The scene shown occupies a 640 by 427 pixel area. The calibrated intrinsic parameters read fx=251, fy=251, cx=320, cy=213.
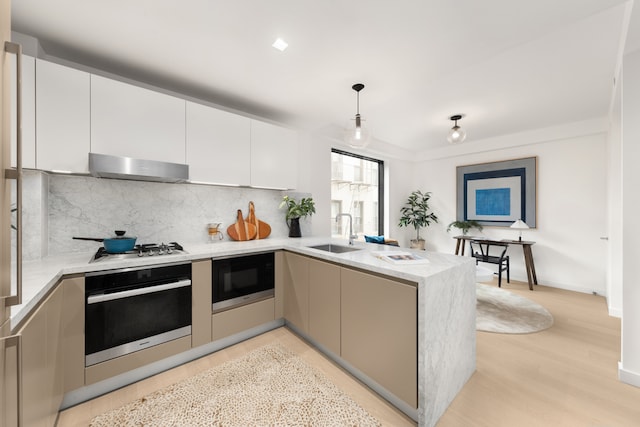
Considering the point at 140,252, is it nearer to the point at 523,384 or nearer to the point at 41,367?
the point at 41,367

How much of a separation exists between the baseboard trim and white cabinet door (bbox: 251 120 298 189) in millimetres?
3140

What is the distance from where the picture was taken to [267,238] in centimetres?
313

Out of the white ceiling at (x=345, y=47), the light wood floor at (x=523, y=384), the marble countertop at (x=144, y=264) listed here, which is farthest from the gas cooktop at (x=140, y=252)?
the white ceiling at (x=345, y=47)

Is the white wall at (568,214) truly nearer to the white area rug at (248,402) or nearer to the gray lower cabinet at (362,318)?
the gray lower cabinet at (362,318)

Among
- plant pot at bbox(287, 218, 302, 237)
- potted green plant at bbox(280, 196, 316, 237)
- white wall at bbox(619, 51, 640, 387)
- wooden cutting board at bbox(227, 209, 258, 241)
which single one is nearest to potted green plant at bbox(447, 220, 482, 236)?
white wall at bbox(619, 51, 640, 387)

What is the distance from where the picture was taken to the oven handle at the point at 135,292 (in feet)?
5.20

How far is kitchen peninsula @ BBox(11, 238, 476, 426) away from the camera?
1.35m

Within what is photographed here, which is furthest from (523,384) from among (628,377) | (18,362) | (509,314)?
(18,362)

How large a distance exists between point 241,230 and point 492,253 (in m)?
4.45

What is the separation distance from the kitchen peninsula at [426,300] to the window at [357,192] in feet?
7.66

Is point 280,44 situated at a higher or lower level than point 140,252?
higher

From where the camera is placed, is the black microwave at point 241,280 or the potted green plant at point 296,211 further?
the potted green plant at point 296,211

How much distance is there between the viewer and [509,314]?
115 inches

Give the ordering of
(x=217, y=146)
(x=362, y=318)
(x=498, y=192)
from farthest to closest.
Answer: (x=498, y=192) < (x=217, y=146) < (x=362, y=318)
